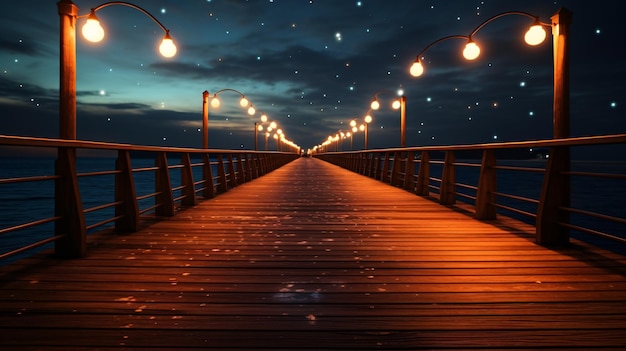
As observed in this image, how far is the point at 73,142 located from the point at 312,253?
258 cm

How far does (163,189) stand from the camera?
290 inches

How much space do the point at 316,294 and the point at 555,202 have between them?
328 centimetres

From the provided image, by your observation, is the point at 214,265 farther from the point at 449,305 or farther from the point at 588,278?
the point at 588,278

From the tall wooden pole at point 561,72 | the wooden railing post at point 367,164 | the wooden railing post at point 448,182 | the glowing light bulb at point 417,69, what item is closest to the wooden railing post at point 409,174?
the glowing light bulb at point 417,69

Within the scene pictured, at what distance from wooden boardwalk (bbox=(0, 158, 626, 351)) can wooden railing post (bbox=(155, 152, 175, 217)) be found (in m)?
1.58

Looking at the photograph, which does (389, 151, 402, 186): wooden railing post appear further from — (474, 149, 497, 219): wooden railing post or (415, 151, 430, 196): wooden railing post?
(474, 149, 497, 219): wooden railing post

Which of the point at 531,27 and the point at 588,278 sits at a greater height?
the point at 531,27

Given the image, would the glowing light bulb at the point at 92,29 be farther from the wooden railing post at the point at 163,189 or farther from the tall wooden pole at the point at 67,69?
the wooden railing post at the point at 163,189

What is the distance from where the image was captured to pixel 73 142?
174 inches

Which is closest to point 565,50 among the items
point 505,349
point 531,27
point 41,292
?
point 531,27

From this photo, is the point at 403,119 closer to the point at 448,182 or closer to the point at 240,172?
the point at 240,172

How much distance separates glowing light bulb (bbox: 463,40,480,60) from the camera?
991 cm

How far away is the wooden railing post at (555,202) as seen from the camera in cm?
510

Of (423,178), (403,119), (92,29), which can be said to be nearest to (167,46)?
(92,29)
